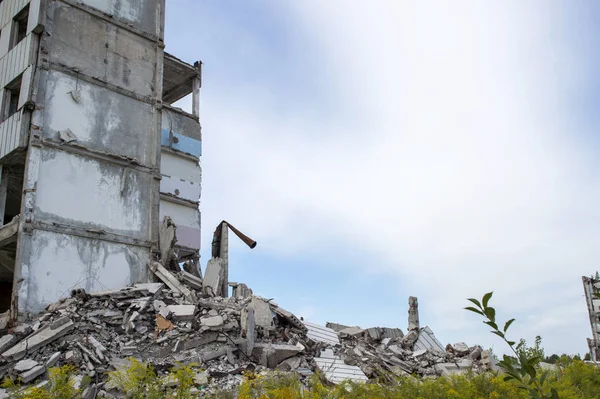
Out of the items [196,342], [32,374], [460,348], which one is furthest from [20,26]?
[460,348]

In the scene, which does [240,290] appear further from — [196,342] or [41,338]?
[41,338]

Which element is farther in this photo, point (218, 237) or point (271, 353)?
point (218, 237)

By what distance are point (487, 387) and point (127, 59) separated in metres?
17.4

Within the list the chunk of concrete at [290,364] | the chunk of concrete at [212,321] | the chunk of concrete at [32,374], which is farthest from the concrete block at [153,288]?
the chunk of concrete at [290,364]

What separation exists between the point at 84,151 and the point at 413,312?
12151mm

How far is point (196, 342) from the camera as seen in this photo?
13688 millimetres

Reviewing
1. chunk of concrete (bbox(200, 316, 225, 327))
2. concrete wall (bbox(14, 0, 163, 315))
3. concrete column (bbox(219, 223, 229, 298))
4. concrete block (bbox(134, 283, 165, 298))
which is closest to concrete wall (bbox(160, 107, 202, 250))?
concrete wall (bbox(14, 0, 163, 315))

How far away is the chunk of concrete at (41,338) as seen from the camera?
1320 centimetres

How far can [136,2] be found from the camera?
21.9m

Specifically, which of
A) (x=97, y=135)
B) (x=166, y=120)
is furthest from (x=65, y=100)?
(x=166, y=120)

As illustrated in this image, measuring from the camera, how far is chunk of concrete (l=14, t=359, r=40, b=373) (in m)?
12.5

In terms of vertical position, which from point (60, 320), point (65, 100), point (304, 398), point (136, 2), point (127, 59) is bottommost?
point (304, 398)

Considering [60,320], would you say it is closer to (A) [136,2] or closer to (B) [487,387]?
(B) [487,387]

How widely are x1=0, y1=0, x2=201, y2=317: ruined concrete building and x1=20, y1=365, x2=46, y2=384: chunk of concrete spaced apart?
3.96 metres
